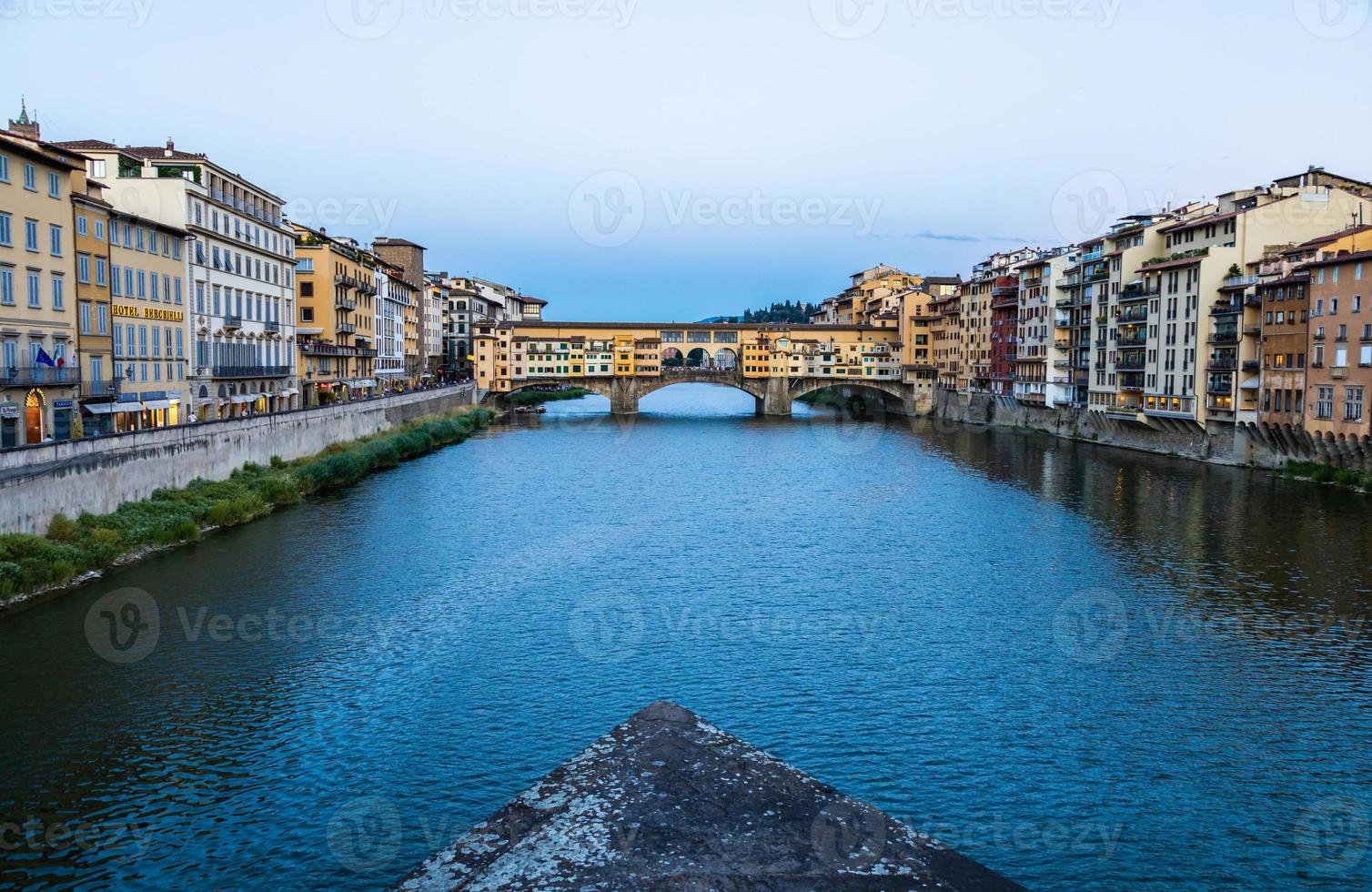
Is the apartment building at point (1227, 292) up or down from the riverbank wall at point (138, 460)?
up

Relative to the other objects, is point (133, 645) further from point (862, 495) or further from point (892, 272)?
point (892, 272)

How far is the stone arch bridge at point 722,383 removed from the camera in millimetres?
97250

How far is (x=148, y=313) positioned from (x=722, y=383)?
210 ft

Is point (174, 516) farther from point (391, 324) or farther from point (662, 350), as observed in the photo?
point (662, 350)

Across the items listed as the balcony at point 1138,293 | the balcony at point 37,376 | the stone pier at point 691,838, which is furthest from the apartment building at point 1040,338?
the stone pier at point 691,838

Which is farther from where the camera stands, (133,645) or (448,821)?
(133,645)

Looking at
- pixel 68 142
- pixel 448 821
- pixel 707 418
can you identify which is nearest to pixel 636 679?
pixel 448 821

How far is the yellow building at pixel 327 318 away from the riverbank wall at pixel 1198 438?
46026 millimetres

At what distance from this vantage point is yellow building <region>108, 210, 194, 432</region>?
116 ft

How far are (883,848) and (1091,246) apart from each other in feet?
214

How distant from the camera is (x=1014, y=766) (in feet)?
52.8

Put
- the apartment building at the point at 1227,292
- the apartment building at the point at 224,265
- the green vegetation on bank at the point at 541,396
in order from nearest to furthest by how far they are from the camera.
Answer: the apartment building at the point at 224,265 < the apartment building at the point at 1227,292 < the green vegetation on bank at the point at 541,396

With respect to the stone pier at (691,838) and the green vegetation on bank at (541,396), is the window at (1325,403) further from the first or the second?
the green vegetation on bank at (541,396)

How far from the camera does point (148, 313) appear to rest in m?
37.7
